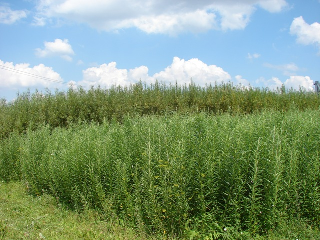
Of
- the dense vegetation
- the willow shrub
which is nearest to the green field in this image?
the willow shrub

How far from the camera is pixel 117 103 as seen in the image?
14422mm

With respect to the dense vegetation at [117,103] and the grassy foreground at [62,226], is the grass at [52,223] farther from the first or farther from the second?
the dense vegetation at [117,103]

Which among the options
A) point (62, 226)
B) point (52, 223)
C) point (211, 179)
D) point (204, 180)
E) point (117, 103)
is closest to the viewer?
point (211, 179)


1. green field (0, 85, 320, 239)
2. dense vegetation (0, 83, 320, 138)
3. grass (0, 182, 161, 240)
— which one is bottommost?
grass (0, 182, 161, 240)

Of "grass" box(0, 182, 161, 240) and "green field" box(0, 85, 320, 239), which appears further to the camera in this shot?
"grass" box(0, 182, 161, 240)

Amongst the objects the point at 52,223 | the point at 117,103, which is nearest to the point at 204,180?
the point at 52,223

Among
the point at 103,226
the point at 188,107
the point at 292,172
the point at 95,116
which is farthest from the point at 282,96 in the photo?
the point at 103,226

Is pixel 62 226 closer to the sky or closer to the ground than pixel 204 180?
closer to the ground

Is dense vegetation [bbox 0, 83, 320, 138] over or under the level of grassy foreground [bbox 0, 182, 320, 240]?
over

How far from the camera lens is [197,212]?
4.80 meters

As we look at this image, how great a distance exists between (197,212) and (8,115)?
1309cm

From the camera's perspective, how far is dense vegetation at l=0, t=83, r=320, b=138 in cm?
1428

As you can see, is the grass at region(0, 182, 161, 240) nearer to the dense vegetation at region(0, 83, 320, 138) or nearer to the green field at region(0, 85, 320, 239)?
the green field at region(0, 85, 320, 239)

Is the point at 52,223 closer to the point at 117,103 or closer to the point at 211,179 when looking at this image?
the point at 211,179
